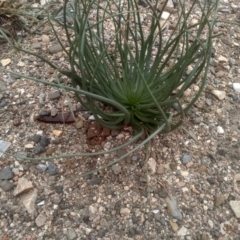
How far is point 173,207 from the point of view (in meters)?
1.11

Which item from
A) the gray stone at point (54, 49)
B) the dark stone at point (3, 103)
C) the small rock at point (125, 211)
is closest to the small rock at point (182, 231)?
the small rock at point (125, 211)

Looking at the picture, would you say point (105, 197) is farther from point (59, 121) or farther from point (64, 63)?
point (64, 63)

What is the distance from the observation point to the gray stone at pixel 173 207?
1.10 metres

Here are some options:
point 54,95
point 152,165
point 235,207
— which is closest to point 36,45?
point 54,95

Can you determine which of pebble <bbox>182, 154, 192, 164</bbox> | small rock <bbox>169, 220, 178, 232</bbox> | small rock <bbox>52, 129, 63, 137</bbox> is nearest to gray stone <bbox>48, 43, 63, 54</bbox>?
small rock <bbox>52, 129, 63, 137</bbox>

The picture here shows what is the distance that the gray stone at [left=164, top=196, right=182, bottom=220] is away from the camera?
3.62ft

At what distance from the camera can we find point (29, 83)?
1390 mm

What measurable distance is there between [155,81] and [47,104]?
0.35 meters

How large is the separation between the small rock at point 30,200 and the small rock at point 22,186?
13mm

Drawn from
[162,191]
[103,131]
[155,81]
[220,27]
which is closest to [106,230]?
[162,191]

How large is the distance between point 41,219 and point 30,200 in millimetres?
62

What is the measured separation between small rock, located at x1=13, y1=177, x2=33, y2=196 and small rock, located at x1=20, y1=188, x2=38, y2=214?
0.5 inches

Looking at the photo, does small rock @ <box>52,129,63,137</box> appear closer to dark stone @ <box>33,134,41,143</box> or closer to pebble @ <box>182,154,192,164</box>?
dark stone @ <box>33,134,41,143</box>

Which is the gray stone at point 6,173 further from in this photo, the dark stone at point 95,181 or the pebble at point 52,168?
the dark stone at point 95,181
